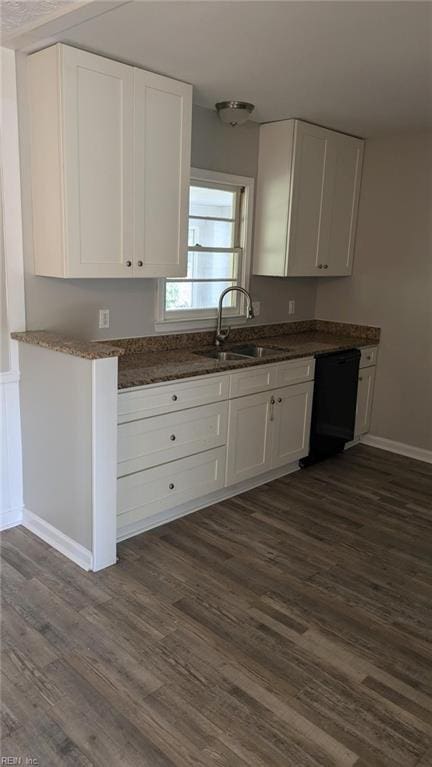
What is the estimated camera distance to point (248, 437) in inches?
138

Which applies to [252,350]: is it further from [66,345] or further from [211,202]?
[66,345]

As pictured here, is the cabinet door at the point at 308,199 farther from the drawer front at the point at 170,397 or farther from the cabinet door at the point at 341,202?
the drawer front at the point at 170,397

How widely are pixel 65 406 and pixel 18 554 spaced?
0.79 m

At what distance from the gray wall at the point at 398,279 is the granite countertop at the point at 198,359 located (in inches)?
11.2

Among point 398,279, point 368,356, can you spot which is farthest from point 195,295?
point 398,279

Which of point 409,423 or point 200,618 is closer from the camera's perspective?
point 200,618

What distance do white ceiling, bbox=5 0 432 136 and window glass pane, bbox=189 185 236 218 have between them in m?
0.52

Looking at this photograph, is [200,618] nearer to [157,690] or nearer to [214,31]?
[157,690]

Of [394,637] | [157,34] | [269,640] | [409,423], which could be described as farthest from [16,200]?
[409,423]

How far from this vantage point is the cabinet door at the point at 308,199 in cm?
387

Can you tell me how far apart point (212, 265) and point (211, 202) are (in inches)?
16.2

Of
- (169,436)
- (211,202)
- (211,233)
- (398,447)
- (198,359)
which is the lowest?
(398,447)

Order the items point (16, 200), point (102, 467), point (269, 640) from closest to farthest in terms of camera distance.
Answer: point (269, 640)
point (102, 467)
point (16, 200)

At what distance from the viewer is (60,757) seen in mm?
1731
